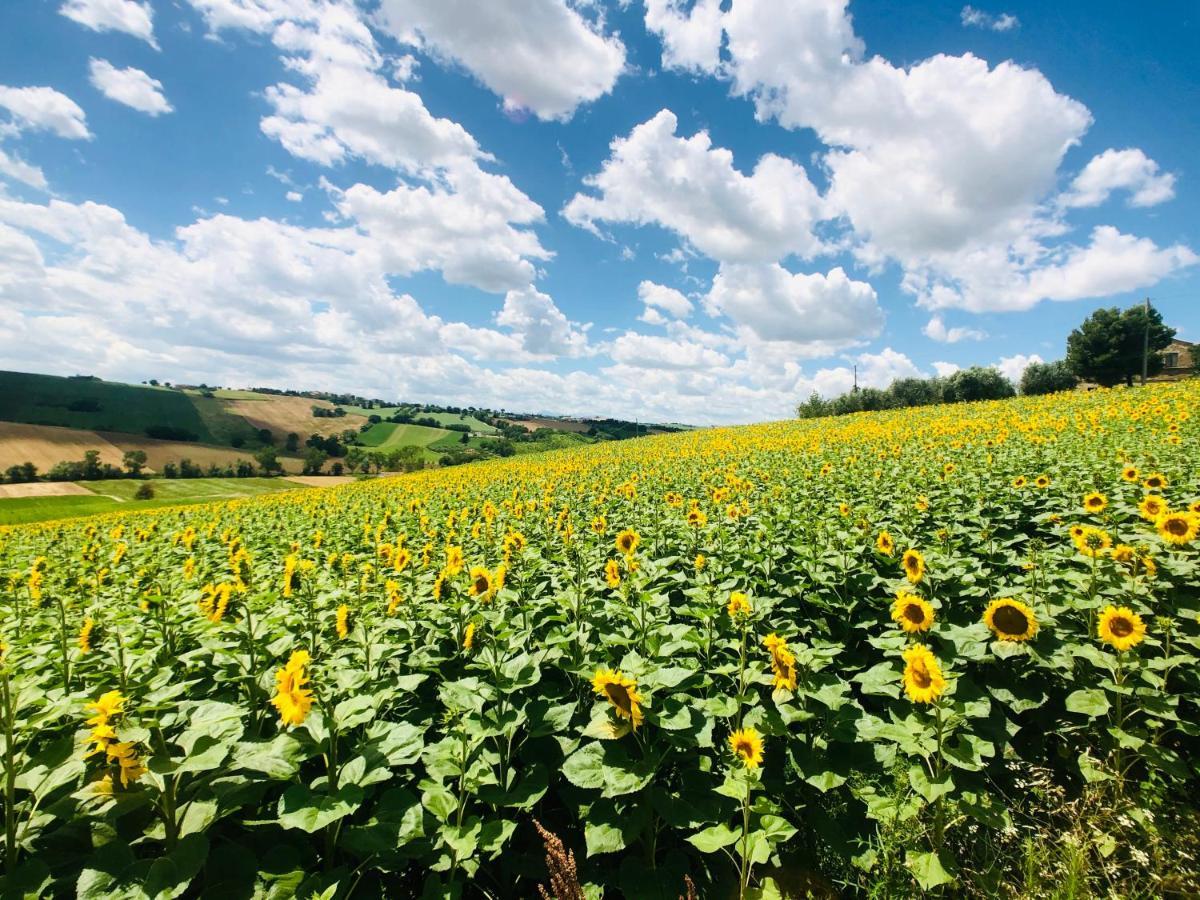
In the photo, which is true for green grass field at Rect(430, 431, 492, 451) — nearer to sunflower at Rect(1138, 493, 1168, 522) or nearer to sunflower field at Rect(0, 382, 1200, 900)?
sunflower field at Rect(0, 382, 1200, 900)

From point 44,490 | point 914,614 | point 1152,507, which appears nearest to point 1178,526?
point 1152,507

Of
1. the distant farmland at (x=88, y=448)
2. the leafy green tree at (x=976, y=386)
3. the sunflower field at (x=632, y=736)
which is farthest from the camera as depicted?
the distant farmland at (x=88, y=448)

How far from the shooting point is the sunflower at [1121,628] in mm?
3324

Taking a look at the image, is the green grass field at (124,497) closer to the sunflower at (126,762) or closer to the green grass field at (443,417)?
the green grass field at (443,417)

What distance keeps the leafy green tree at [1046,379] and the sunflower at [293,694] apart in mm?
61133

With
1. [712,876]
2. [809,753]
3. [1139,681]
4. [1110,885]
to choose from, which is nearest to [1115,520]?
[1139,681]

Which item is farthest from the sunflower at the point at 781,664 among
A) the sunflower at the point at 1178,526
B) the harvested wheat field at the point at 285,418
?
the harvested wheat field at the point at 285,418

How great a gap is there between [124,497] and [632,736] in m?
78.7

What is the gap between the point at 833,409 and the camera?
5212cm

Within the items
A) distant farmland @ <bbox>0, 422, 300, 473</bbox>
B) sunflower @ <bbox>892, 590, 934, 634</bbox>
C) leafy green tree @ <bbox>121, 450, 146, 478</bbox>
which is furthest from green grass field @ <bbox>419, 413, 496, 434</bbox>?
sunflower @ <bbox>892, 590, 934, 634</bbox>

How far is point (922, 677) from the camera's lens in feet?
10.2

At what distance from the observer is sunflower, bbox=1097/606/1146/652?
3.32 metres

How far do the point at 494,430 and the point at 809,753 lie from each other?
123 m

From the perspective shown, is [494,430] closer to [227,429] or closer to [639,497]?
[227,429]
